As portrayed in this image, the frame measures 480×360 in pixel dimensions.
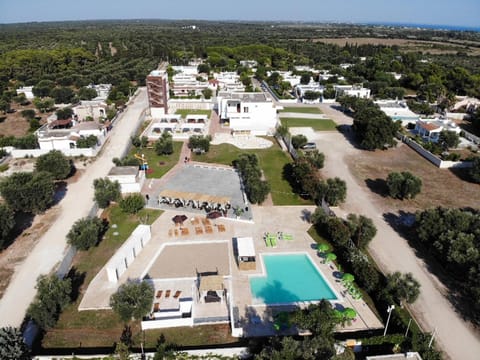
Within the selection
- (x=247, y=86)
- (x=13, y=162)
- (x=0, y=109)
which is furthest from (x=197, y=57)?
(x=13, y=162)

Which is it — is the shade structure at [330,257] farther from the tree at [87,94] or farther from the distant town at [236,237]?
the tree at [87,94]

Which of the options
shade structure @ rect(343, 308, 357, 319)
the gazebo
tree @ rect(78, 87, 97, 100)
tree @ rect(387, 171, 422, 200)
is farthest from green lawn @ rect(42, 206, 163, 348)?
tree @ rect(78, 87, 97, 100)

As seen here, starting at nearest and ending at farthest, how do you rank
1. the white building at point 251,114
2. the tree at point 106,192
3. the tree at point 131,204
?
the tree at point 131,204 < the tree at point 106,192 < the white building at point 251,114

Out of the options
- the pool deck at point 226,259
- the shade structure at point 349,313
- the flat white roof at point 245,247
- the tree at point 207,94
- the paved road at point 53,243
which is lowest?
the paved road at point 53,243

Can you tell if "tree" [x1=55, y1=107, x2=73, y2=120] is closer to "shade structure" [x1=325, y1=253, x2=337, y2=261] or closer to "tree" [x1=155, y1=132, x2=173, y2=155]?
"tree" [x1=155, y1=132, x2=173, y2=155]

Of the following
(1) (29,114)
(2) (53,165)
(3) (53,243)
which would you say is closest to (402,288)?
(3) (53,243)

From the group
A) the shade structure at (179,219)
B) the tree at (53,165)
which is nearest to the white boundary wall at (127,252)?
the shade structure at (179,219)
